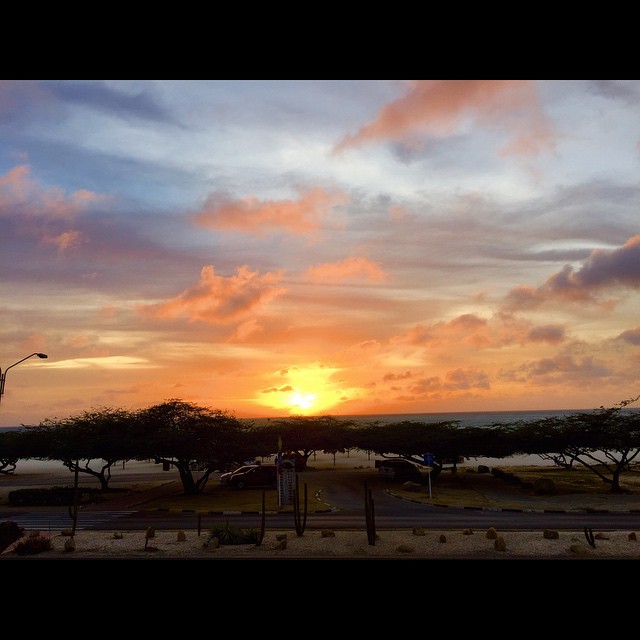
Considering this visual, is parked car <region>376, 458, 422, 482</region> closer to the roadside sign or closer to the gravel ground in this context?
the roadside sign

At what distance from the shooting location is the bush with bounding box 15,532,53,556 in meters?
15.7

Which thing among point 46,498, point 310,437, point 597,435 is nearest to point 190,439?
point 46,498

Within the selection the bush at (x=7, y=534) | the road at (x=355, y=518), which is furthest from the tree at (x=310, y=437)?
the bush at (x=7, y=534)

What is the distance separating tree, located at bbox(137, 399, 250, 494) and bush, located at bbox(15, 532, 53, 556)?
15.8m

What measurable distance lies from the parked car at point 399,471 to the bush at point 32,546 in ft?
81.8

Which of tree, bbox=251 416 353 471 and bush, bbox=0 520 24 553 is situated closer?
bush, bbox=0 520 24 553

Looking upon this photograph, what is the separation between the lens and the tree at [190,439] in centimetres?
3259

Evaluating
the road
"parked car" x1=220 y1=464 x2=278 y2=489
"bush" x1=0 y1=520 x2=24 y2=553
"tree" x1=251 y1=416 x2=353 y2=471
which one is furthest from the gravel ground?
"tree" x1=251 y1=416 x2=353 y2=471
